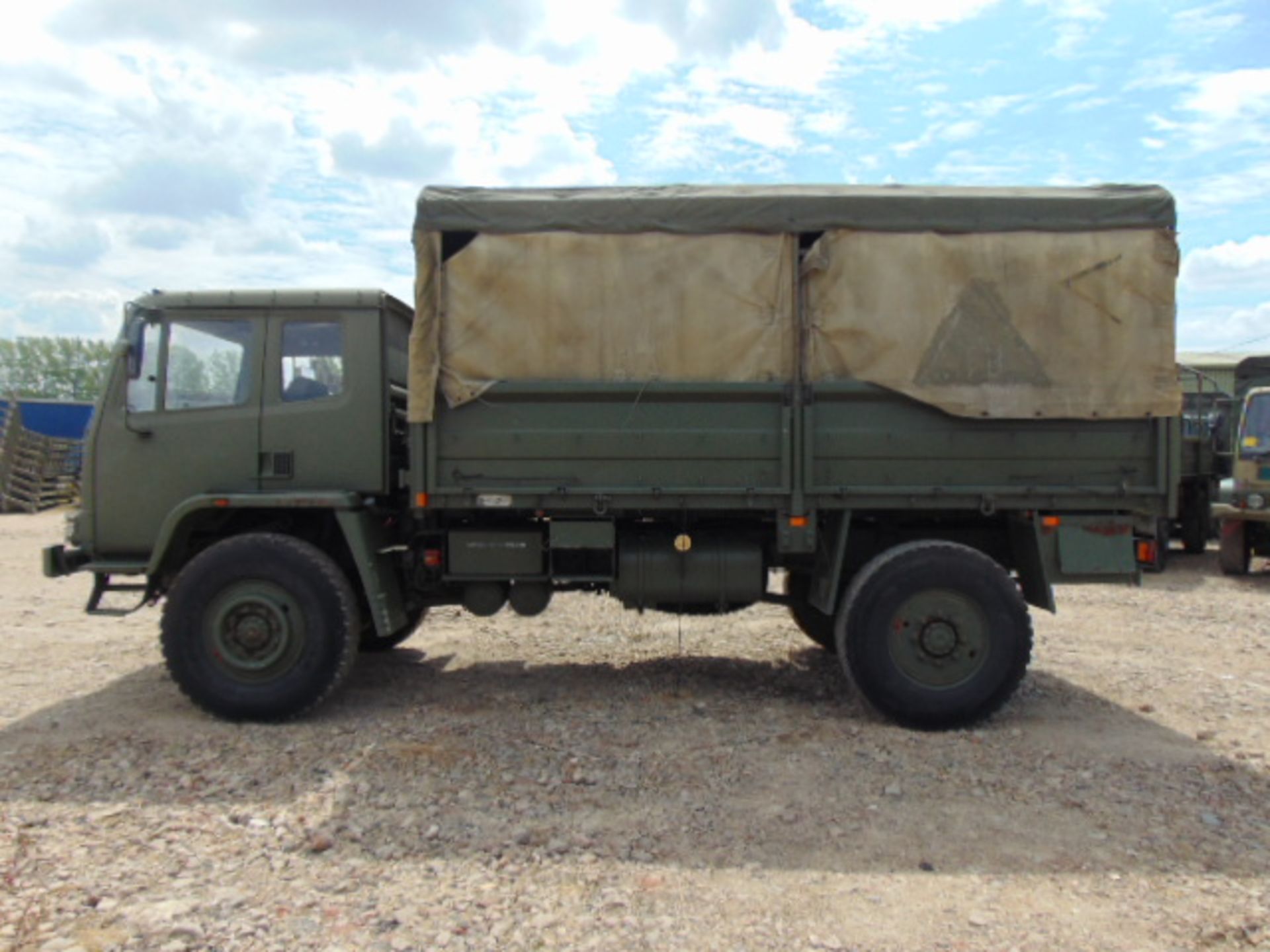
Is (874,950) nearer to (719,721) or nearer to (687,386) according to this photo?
(719,721)

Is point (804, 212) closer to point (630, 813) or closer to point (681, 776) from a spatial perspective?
point (681, 776)

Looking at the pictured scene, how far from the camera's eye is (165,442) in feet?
18.2

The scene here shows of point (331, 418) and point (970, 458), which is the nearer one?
point (970, 458)

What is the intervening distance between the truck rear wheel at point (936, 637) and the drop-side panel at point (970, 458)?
40 cm

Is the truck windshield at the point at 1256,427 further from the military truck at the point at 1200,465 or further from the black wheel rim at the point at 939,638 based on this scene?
the black wheel rim at the point at 939,638

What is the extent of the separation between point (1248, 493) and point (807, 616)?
7.58 meters

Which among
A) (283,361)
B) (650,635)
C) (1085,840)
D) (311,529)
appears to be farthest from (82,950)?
(650,635)

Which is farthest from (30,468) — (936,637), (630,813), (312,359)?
(936,637)

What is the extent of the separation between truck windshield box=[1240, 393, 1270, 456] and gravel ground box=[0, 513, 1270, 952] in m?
5.64

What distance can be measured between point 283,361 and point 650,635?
3.74 meters

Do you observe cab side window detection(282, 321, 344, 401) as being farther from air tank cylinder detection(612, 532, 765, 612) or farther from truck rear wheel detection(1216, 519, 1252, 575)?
truck rear wheel detection(1216, 519, 1252, 575)

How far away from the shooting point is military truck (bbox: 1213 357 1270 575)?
11.1 m

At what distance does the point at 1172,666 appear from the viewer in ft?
22.3

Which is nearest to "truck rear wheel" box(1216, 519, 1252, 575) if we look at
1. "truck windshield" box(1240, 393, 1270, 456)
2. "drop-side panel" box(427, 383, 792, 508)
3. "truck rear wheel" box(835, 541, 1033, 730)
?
"truck windshield" box(1240, 393, 1270, 456)
